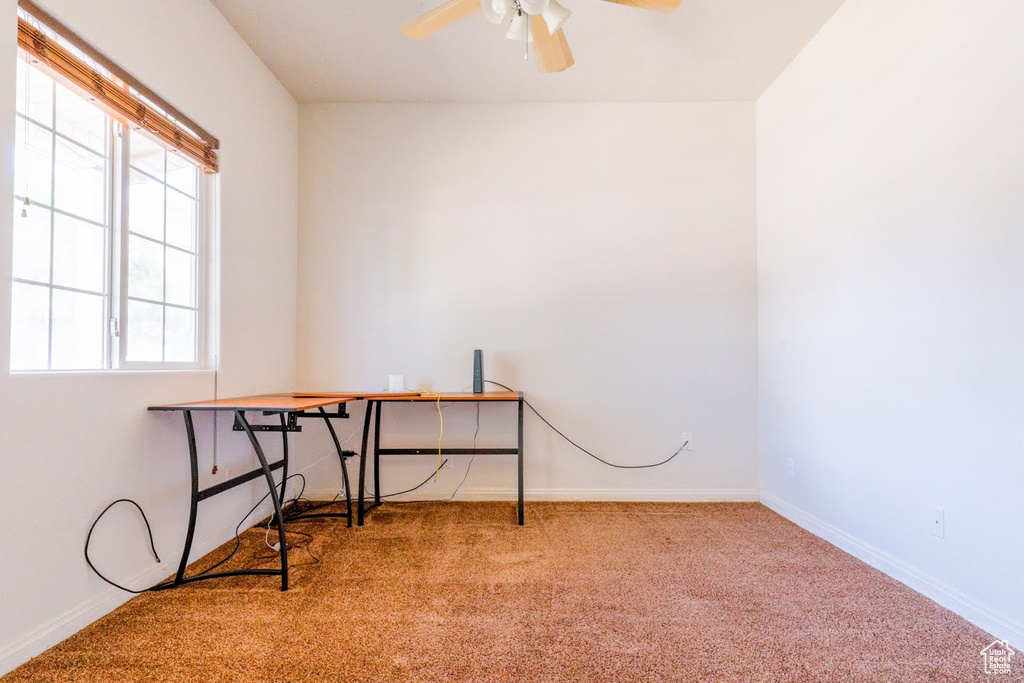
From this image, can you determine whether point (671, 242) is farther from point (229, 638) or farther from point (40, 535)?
point (40, 535)

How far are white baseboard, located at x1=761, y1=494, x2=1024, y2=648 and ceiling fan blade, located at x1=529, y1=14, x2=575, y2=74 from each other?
2.71 metres

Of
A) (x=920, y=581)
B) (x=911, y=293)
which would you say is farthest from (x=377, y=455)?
(x=911, y=293)

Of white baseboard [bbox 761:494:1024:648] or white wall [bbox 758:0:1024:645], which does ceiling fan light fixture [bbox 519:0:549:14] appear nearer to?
white wall [bbox 758:0:1024:645]

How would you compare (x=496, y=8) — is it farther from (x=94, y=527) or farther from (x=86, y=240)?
(x=94, y=527)

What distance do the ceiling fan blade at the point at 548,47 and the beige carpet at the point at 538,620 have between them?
2394mm

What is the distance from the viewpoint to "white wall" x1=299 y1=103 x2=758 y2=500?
3.16 metres

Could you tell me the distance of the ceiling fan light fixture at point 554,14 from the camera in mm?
1904

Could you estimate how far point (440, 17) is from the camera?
2.03 m

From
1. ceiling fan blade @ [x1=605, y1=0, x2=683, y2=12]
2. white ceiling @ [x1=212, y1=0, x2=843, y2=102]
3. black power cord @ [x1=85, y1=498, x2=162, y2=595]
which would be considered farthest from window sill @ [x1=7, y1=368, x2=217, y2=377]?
ceiling fan blade @ [x1=605, y1=0, x2=683, y2=12]

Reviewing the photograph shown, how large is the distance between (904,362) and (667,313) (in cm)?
137

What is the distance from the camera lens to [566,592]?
1.88 m

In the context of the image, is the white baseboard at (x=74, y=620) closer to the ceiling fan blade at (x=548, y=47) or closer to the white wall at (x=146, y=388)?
the white wall at (x=146, y=388)

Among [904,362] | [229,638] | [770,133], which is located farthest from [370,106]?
[904,362]

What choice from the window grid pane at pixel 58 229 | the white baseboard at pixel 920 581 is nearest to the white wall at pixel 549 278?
the white baseboard at pixel 920 581
